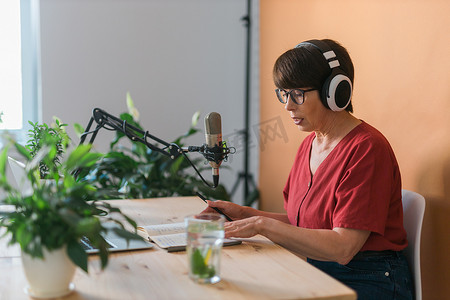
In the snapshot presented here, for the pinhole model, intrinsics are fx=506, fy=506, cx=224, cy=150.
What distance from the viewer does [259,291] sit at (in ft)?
3.45

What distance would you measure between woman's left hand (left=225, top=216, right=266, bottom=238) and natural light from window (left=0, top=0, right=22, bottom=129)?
7.71ft

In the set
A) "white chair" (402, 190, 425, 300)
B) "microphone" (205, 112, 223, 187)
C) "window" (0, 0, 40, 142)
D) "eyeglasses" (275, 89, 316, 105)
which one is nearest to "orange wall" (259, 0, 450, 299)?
"white chair" (402, 190, 425, 300)

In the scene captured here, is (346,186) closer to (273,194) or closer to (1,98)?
(273,194)

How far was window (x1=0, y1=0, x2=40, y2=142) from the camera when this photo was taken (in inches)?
129

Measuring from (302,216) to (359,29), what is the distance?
3.10 ft

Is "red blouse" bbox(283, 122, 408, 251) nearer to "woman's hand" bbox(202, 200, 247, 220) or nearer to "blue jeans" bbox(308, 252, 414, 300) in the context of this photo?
"blue jeans" bbox(308, 252, 414, 300)

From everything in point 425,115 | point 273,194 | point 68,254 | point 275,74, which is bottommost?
point 273,194

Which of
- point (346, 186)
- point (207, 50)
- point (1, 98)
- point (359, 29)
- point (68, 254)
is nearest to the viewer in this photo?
point (68, 254)

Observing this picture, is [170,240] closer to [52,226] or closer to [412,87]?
[52,226]

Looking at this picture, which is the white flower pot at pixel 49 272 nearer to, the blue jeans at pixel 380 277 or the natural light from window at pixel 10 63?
the blue jeans at pixel 380 277

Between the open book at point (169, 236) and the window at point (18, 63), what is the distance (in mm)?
1977

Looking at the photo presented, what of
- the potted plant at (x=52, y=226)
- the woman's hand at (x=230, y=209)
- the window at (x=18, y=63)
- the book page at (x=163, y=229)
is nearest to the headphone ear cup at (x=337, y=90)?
the woman's hand at (x=230, y=209)

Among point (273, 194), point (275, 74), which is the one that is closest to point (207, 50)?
point (273, 194)

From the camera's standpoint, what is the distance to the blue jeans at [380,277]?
5.00 feet
